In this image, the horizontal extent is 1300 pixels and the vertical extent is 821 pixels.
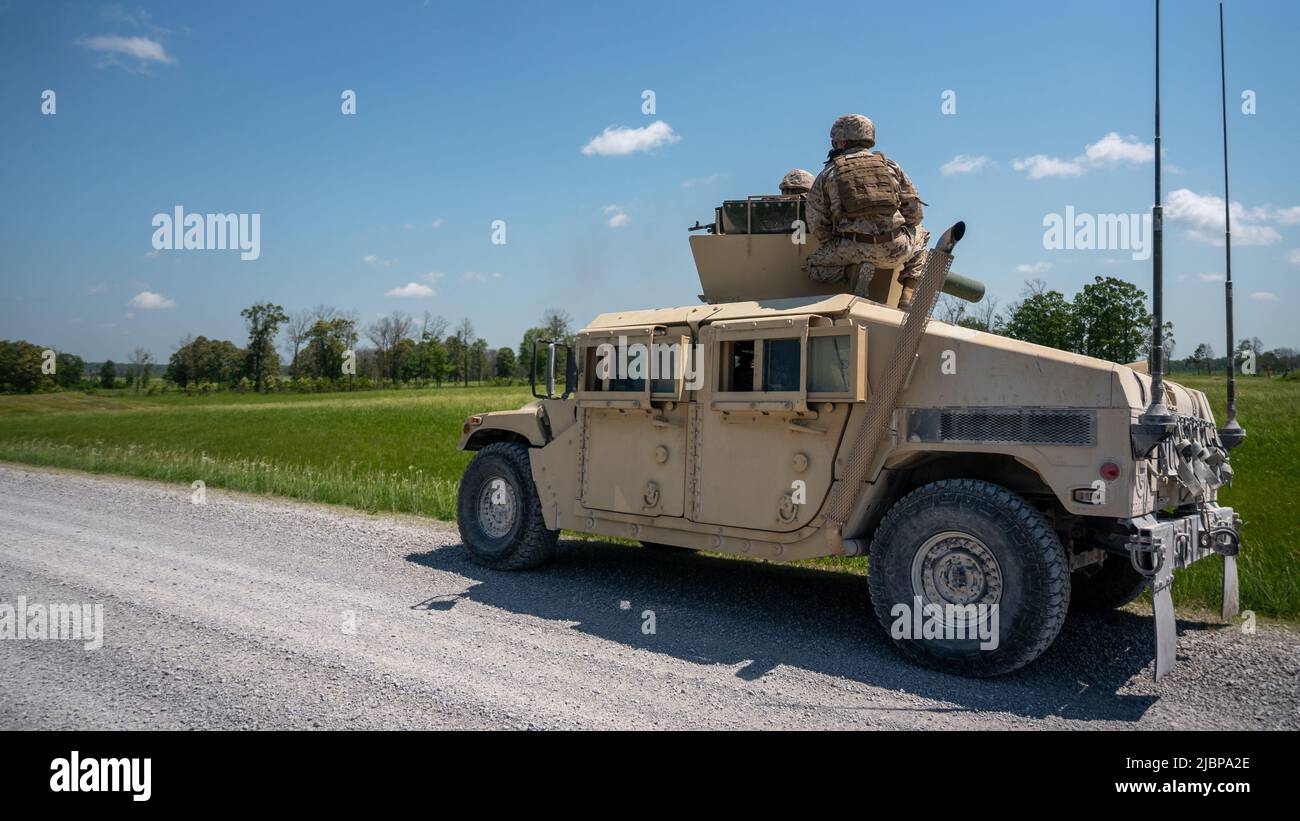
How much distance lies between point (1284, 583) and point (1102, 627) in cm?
194

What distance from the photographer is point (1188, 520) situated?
18.5 ft

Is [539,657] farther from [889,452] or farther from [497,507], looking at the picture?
[497,507]

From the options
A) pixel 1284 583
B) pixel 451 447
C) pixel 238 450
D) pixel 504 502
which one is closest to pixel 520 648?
pixel 504 502

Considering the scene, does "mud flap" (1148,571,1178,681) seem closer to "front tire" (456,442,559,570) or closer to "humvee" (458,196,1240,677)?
"humvee" (458,196,1240,677)

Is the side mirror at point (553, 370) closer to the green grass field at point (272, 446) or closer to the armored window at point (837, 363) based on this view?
the armored window at point (837, 363)

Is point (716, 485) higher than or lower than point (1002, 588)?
higher

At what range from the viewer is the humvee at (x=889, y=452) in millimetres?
5145

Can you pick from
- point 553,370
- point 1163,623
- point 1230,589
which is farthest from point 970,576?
point 553,370

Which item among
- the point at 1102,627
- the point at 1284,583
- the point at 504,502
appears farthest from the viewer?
the point at 504,502

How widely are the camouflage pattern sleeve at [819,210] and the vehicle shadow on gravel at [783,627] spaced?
3170 mm

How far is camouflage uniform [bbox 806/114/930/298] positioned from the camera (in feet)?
22.3

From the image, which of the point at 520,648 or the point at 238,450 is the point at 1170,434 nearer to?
the point at 520,648
